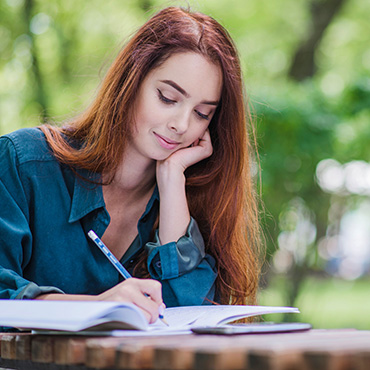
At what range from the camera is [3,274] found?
4.89ft

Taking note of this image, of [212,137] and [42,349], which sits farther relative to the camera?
[212,137]

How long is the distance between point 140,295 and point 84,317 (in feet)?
0.87

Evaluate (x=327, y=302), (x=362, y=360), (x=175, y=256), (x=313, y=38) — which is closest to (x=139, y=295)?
(x=362, y=360)

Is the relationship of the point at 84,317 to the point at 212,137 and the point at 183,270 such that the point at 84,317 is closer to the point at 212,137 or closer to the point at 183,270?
the point at 183,270

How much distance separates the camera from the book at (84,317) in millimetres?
1042

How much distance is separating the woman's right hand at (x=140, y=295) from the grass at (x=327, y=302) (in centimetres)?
214

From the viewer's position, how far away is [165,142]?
2020 mm

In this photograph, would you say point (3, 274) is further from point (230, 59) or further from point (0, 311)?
point (230, 59)

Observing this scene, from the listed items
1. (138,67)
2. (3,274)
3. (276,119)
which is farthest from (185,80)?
Answer: (276,119)

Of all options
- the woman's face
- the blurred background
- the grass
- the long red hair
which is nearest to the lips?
the woman's face

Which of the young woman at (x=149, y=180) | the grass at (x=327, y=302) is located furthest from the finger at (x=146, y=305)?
the grass at (x=327, y=302)

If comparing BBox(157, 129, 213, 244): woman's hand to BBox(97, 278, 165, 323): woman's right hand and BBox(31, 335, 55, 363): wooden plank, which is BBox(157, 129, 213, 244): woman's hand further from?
BBox(31, 335, 55, 363): wooden plank

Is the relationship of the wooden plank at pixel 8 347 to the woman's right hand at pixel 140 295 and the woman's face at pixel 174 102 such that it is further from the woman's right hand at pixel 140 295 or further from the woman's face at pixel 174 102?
the woman's face at pixel 174 102

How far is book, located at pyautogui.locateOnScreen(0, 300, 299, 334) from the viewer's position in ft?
3.42
